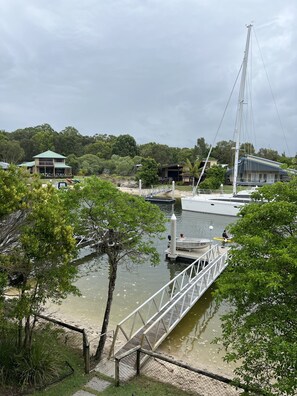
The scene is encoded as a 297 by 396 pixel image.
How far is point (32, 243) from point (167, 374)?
6.18 m

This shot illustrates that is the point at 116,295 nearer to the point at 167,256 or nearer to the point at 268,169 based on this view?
the point at 167,256

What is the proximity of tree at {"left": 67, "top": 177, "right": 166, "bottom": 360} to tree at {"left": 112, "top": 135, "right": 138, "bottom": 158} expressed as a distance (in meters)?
74.5

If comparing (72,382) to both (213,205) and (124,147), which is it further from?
(124,147)

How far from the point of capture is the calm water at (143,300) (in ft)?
40.1

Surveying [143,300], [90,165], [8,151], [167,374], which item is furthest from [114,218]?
[8,151]

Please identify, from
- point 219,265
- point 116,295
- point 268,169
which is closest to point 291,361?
point 116,295

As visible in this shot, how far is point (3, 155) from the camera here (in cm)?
6962

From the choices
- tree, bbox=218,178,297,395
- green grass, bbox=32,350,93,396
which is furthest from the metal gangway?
tree, bbox=218,178,297,395

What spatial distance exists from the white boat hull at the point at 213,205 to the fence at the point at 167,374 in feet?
101

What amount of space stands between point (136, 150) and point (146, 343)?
256 ft

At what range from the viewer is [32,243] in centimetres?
716

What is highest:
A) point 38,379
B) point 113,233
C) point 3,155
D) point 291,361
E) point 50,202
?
point 3,155

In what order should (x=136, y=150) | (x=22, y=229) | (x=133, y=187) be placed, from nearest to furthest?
(x=22, y=229), (x=133, y=187), (x=136, y=150)

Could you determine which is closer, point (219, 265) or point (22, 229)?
point (22, 229)
